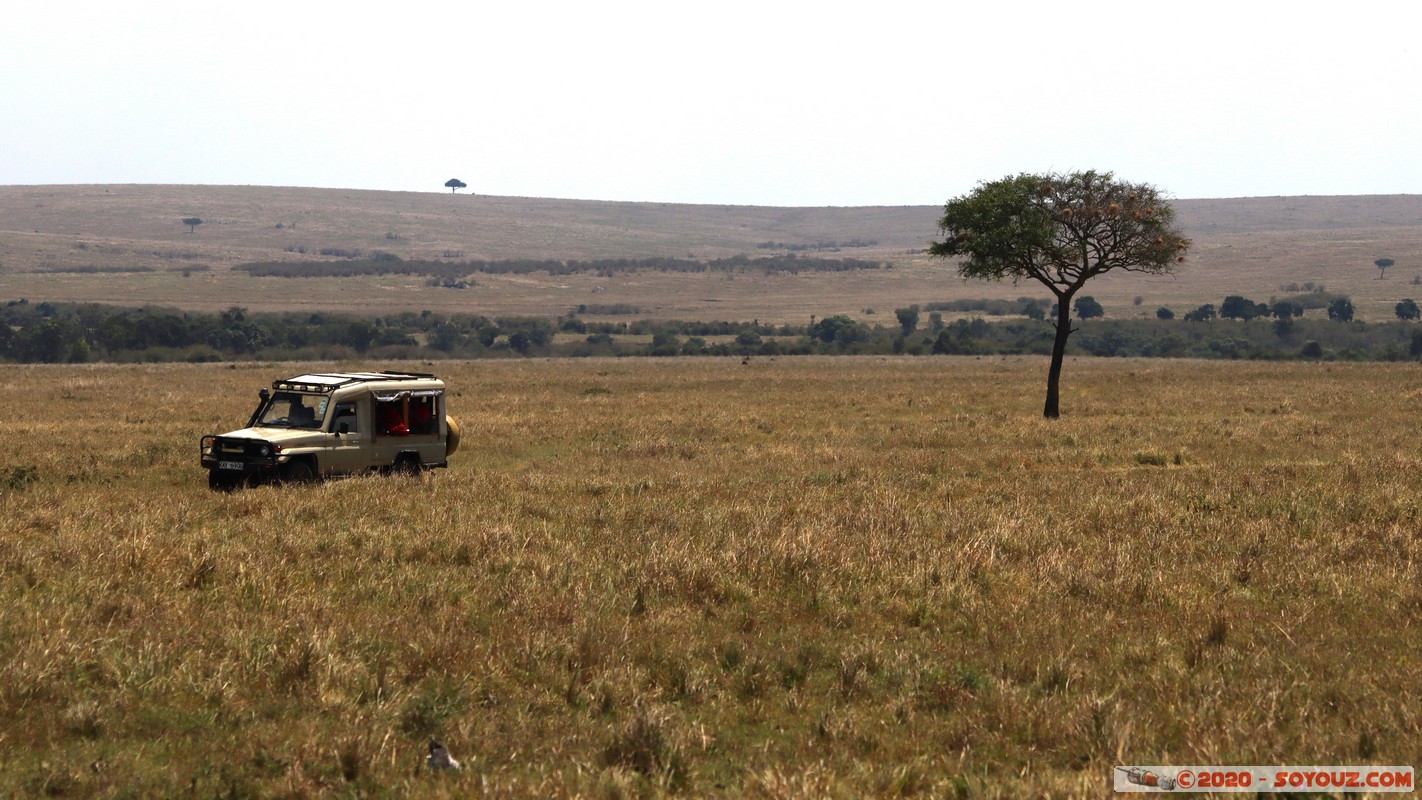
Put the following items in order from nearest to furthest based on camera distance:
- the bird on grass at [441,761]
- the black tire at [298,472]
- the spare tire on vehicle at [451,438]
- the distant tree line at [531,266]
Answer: the bird on grass at [441,761], the black tire at [298,472], the spare tire on vehicle at [451,438], the distant tree line at [531,266]

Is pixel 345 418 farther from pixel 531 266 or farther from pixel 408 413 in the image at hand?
pixel 531 266

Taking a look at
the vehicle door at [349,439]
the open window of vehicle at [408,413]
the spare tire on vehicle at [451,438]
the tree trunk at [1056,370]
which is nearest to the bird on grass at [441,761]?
the vehicle door at [349,439]

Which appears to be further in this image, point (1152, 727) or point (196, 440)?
point (196, 440)

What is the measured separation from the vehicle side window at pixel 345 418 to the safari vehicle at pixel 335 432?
16 millimetres

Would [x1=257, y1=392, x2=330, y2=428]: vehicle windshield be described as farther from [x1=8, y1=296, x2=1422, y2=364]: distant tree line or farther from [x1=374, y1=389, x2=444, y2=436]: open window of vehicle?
[x1=8, y1=296, x2=1422, y2=364]: distant tree line

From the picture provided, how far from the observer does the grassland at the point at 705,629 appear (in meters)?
7.03

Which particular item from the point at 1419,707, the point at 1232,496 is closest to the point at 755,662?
the point at 1419,707

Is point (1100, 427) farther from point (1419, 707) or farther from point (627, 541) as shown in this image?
point (1419, 707)

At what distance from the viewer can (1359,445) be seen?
2484cm

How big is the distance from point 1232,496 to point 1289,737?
10.1 m

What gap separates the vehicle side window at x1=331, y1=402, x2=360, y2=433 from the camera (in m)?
19.1


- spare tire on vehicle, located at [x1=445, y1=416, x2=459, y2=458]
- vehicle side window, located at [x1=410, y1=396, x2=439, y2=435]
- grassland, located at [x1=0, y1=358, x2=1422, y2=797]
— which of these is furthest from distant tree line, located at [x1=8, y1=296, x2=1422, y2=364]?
grassland, located at [x1=0, y1=358, x2=1422, y2=797]

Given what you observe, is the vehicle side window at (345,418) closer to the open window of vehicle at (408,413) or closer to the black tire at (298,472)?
the open window of vehicle at (408,413)

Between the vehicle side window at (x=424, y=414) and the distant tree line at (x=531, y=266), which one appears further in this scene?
the distant tree line at (x=531, y=266)
